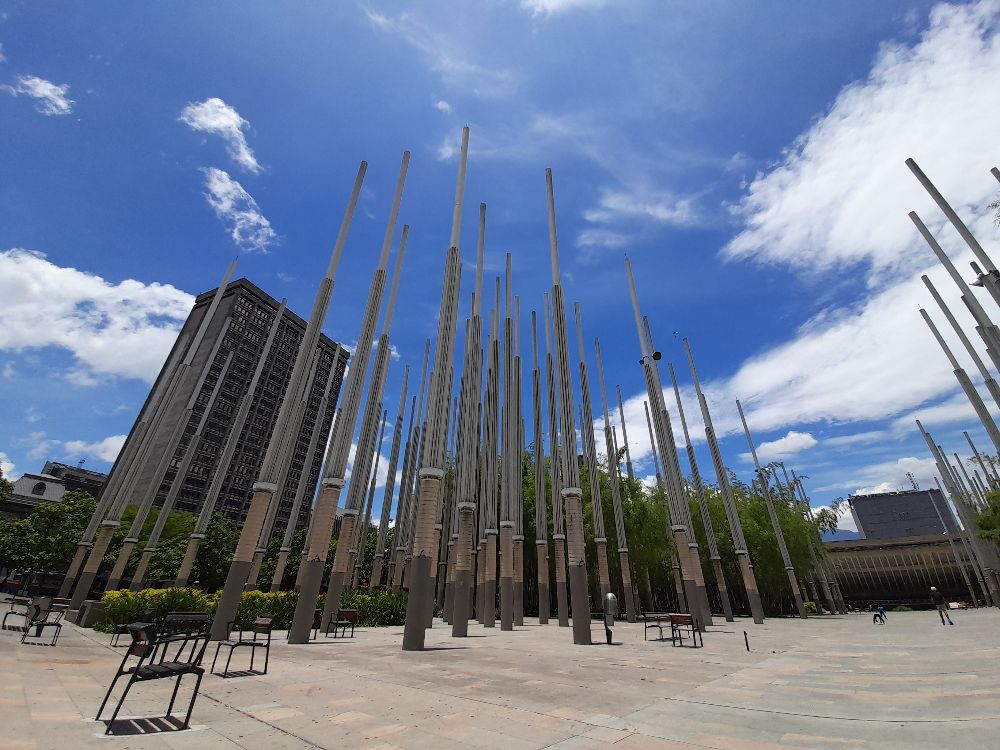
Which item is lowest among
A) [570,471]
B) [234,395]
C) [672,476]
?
[570,471]

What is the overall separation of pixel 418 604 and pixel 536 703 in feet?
26.7

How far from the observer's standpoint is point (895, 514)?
151m

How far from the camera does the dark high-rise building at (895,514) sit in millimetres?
147500

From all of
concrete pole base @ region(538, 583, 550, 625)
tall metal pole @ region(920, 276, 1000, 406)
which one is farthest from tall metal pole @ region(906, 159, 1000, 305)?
concrete pole base @ region(538, 583, 550, 625)

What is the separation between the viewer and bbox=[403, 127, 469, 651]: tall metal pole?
45.0 ft

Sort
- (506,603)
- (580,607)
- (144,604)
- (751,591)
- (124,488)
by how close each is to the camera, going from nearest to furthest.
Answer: (144,604)
(580,607)
(506,603)
(124,488)
(751,591)

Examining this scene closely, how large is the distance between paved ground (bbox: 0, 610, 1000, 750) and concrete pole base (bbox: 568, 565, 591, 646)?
4.96 m

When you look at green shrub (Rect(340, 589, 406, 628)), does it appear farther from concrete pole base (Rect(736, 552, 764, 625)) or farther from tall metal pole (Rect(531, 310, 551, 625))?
concrete pole base (Rect(736, 552, 764, 625))

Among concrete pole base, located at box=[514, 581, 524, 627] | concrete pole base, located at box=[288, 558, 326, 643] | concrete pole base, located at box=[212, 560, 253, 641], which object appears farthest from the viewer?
concrete pole base, located at box=[514, 581, 524, 627]

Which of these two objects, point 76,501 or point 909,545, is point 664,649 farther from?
point 909,545

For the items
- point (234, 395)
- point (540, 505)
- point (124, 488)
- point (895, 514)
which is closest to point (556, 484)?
point (540, 505)

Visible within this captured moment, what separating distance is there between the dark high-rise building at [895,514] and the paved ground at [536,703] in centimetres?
18481

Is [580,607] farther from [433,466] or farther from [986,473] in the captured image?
[986,473]

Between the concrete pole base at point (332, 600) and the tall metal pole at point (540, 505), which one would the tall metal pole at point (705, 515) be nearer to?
the tall metal pole at point (540, 505)
